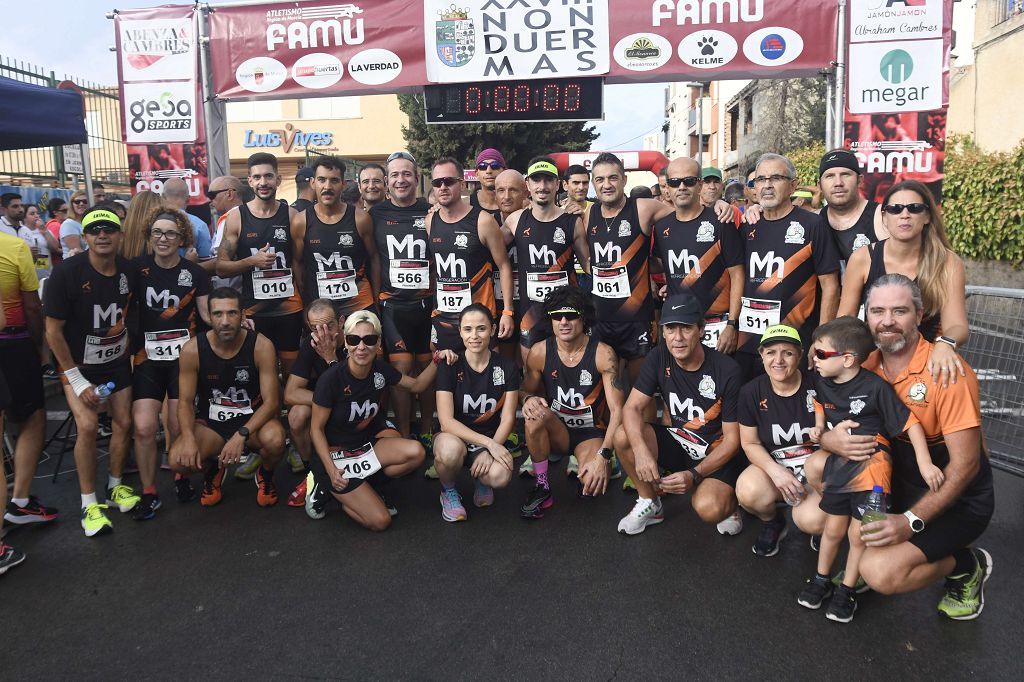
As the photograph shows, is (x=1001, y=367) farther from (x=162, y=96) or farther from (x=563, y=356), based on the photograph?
(x=162, y=96)

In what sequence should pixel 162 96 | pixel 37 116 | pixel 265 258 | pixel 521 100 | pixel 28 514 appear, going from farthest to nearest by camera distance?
pixel 162 96, pixel 521 100, pixel 37 116, pixel 265 258, pixel 28 514

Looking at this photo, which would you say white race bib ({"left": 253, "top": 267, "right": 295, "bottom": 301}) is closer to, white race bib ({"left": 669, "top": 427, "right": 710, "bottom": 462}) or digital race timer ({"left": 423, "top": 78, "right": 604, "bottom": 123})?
white race bib ({"left": 669, "top": 427, "right": 710, "bottom": 462})

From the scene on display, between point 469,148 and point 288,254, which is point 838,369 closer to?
point 288,254

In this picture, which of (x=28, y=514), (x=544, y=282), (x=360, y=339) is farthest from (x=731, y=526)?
(x=28, y=514)

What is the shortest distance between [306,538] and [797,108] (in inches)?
1057

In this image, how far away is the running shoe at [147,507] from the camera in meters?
4.55

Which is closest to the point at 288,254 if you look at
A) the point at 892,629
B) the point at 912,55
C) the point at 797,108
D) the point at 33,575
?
the point at 33,575

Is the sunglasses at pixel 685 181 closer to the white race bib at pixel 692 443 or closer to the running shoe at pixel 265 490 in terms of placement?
the white race bib at pixel 692 443

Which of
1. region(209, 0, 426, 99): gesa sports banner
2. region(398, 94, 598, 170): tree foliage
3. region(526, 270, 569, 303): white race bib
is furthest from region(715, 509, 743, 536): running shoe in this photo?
region(398, 94, 598, 170): tree foliage

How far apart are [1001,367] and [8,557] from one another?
19.0 ft

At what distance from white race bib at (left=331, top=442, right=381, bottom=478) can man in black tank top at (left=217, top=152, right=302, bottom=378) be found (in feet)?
4.87

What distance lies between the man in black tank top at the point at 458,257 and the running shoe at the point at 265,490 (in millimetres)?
1542

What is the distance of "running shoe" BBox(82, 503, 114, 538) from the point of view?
169 inches

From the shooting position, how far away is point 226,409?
4875 millimetres
